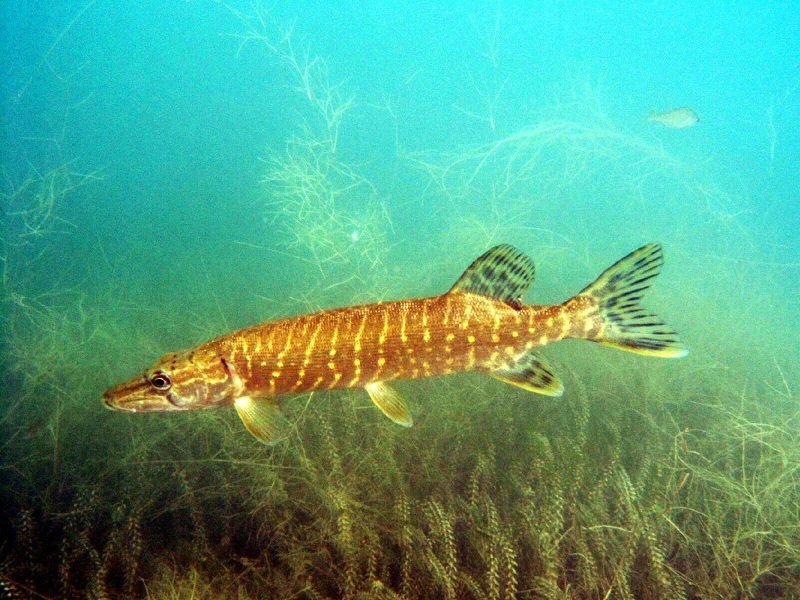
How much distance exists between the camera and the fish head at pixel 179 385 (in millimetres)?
2975

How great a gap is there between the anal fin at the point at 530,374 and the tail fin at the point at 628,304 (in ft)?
1.43

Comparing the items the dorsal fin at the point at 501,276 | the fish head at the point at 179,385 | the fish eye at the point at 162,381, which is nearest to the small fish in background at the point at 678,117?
the dorsal fin at the point at 501,276

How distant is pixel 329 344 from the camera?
3062 mm

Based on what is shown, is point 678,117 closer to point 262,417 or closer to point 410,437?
point 410,437

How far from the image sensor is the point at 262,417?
309 centimetres

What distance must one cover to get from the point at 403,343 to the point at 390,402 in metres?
0.47

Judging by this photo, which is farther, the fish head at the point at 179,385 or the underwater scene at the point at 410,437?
the underwater scene at the point at 410,437

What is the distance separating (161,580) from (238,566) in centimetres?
70

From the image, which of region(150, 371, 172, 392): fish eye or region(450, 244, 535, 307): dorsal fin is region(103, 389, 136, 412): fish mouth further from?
region(450, 244, 535, 307): dorsal fin

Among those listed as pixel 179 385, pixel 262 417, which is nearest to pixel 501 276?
pixel 262 417

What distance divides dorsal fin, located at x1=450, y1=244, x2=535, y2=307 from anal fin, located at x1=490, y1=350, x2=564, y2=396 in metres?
0.44

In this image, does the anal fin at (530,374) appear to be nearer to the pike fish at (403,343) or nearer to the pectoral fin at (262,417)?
the pike fish at (403,343)

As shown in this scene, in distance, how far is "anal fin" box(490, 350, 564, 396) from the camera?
3105 millimetres

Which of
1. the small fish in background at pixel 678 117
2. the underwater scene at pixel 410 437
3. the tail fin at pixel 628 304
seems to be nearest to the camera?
the tail fin at pixel 628 304
